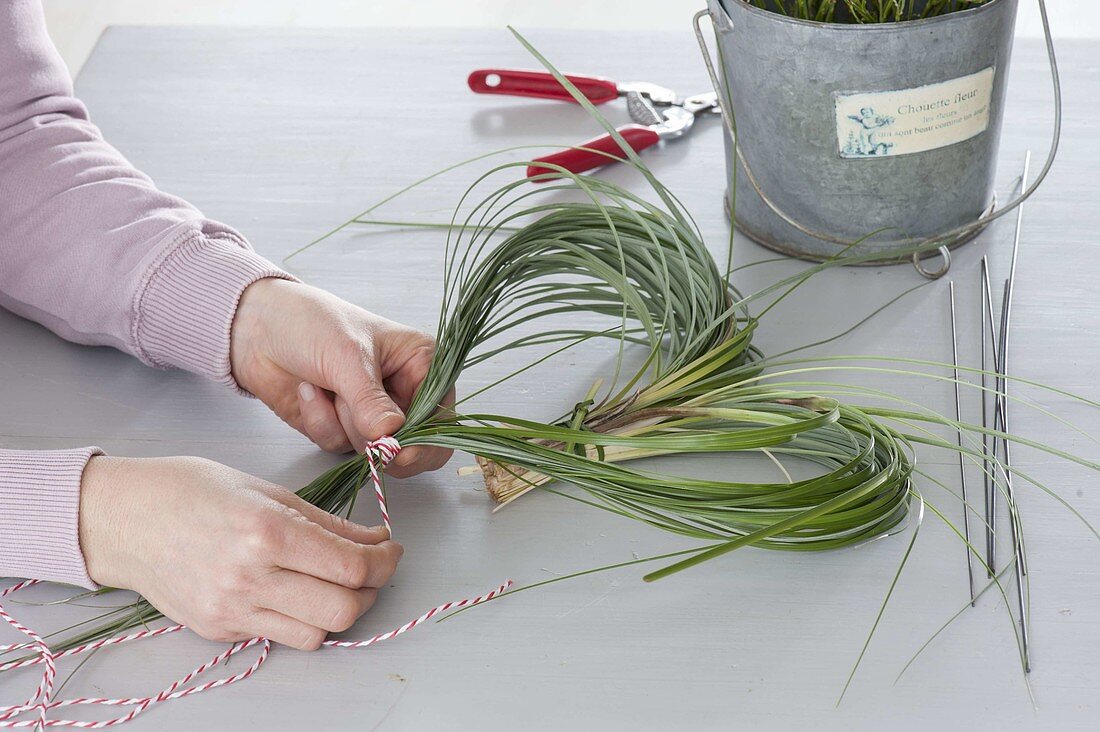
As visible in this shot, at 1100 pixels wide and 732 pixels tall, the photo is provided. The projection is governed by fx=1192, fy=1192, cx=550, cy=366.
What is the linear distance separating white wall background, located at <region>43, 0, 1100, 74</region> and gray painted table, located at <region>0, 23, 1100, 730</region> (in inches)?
39.0

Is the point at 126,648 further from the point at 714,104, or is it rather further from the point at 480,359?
the point at 714,104

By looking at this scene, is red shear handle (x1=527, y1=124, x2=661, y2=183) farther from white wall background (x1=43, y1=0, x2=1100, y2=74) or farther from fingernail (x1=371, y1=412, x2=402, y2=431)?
white wall background (x1=43, y1=0, x2=1100, y2=74)

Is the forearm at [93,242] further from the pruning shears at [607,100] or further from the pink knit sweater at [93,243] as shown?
the pruning shears at [607,100]

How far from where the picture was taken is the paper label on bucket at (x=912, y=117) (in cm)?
95

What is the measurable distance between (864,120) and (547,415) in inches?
13.9

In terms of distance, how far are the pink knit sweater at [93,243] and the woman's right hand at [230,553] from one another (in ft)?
0.61

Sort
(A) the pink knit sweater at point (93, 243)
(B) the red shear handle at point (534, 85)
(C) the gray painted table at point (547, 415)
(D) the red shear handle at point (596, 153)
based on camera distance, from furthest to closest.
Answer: (B) the red shear handle at point (534, 85) → (D) the red shear handle at point (596, 153) → (A) the pink knit sweater at point (93, 243) → (C) the gray painted table at point (547, 415)

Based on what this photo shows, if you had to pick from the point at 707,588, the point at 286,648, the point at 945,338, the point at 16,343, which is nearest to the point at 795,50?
the point at 945,338

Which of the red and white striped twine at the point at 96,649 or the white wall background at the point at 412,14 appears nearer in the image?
the red and white striped twine at the point at 96,649

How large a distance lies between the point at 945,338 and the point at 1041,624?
0.30 meters

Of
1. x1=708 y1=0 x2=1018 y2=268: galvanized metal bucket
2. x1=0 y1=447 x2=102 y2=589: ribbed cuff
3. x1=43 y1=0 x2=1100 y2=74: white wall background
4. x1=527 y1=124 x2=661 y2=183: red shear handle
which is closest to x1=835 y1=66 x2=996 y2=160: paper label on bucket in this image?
x1=708 y1=0 x2=1018 y2=268: galvanized metal bucket

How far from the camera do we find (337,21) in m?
2.42

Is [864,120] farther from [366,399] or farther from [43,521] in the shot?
[43,521]

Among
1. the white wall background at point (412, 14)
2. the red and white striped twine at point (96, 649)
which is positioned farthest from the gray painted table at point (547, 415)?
the white wall background at point (412, 14)
